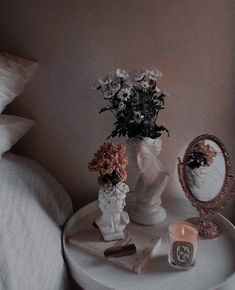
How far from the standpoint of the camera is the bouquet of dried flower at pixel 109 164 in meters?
0.87

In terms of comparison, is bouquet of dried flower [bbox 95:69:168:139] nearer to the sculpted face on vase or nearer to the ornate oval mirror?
the sculpted face on vase

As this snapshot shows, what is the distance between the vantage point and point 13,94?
1.04 metres

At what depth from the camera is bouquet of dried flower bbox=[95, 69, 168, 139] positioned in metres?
0.91

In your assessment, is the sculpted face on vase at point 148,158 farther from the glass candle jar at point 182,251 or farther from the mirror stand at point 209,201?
the glass candle jar at point 182,251

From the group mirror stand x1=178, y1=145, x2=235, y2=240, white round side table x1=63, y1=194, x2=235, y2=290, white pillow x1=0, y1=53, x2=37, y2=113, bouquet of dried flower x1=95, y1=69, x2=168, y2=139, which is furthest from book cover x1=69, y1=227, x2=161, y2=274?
white pillow x1=0, y1=53, x2=37, y2=113

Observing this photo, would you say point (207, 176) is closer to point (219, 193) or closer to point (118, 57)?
point (219, 193)

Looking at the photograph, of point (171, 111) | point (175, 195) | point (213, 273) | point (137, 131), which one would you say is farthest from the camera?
point (175, 195)

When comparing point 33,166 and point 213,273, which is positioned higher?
point 213,273

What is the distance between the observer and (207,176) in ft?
3.14

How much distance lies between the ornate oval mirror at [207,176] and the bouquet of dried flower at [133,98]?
152 millimetres

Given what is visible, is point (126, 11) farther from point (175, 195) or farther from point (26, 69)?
point (175, 195)

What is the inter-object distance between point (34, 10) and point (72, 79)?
264mm

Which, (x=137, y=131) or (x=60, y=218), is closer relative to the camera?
(x=137, y=131)

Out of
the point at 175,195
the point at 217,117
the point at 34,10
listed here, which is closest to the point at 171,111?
the point at 217,117
